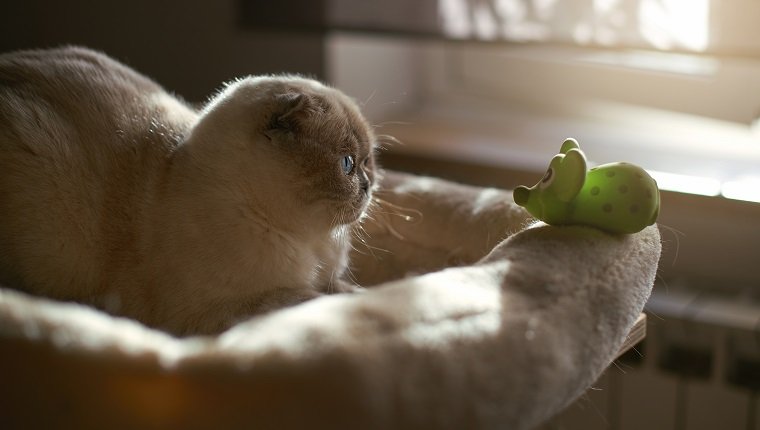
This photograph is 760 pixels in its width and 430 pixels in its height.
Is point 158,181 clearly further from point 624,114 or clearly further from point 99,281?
point 624,114

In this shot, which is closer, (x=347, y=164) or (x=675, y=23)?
(x=347, y=164)

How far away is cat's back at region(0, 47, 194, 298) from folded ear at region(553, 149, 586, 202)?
55 cm

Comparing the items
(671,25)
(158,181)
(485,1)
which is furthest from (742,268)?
(158,181)

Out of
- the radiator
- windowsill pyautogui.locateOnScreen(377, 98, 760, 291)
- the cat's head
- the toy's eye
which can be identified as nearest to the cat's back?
the cat's head

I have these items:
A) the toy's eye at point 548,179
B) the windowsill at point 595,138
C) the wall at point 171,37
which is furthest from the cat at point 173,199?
the wall at point 171,37

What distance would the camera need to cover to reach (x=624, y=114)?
77.0 inches

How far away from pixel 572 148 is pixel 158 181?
0.56 m

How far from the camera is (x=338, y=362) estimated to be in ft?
2.25

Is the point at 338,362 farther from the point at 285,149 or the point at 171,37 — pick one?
the point at 171,37

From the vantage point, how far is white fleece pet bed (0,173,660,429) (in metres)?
0.68

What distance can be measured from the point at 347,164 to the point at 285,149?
0.10 metres

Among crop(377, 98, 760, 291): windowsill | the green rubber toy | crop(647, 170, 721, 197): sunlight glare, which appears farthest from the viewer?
crop(377, 98, 760, 291): windowsill

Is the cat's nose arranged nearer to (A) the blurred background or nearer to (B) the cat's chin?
(B) the cat's chin

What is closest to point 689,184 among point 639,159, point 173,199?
point 639,159
